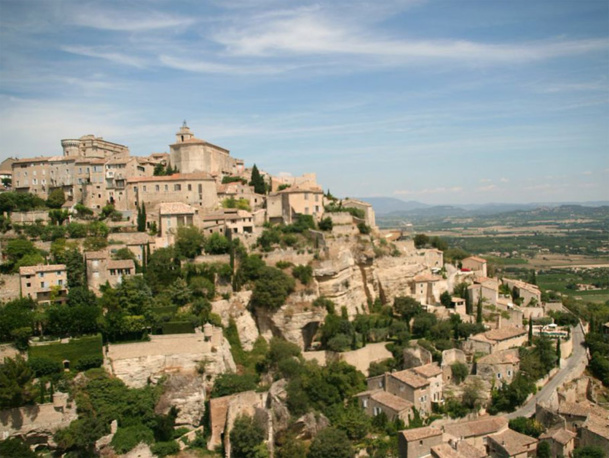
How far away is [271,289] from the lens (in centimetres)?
3225

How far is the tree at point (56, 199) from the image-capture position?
4041 centimetres

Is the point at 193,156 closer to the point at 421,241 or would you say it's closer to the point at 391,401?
the point at 421,241

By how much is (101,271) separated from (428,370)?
20.1 m

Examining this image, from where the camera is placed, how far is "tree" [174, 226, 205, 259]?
112 feet

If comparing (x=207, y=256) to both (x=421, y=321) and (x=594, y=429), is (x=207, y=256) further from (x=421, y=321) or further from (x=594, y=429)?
(x=594, y=429)

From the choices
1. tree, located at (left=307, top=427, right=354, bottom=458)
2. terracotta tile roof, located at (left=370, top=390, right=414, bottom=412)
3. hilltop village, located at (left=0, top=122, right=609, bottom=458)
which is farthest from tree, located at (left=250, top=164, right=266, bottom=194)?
tree, located at (left=307, top=427, right=354, bottom=458)

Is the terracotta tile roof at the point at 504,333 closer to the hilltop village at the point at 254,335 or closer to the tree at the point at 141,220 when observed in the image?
the hilltop village at the point at 254,335

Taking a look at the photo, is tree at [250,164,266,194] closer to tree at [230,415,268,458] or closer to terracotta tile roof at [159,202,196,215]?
terracotta tile roof at [159,202,196,215]

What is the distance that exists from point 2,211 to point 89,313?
55.7ft

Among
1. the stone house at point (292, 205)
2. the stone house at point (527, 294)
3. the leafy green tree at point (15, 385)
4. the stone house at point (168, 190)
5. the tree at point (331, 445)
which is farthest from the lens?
the stone house at point (168, 190)

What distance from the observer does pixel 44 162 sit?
141 feet

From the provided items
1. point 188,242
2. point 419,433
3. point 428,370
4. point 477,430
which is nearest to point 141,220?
point 188,242

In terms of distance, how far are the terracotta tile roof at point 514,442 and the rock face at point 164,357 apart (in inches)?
562

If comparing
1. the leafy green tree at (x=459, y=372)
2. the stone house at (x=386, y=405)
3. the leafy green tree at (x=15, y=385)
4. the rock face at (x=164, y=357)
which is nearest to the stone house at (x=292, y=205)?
the rock face at (x=164, y=357)
